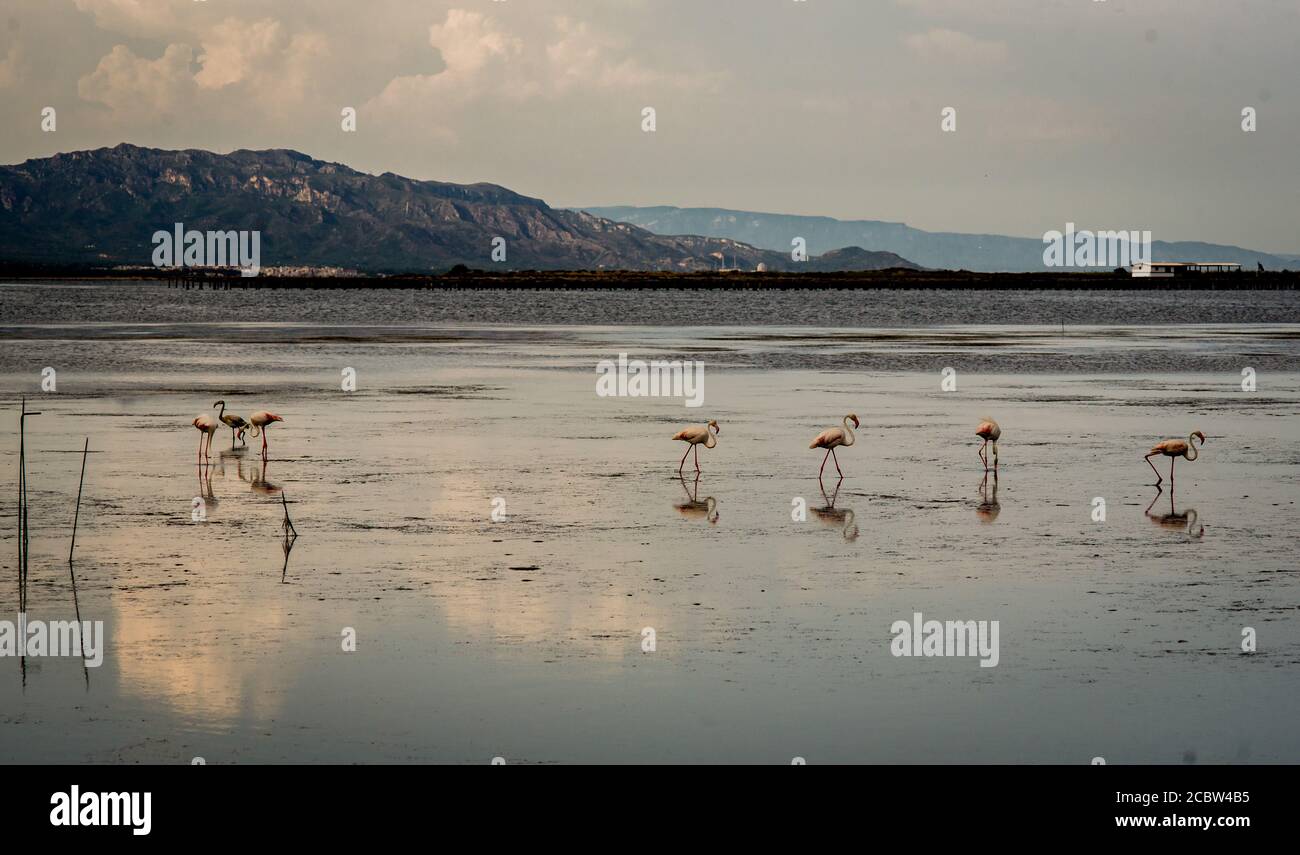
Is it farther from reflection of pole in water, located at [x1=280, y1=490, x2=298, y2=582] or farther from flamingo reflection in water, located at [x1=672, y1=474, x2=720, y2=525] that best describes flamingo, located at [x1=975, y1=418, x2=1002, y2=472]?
reflection of pole in water, located at [x1=280, y1=490, x2=298, y2=582]

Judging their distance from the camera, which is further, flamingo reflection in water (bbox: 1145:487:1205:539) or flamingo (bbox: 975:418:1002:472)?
flamingo (bbox: 975:418:1002:472)

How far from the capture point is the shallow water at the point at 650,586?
35.5 feet

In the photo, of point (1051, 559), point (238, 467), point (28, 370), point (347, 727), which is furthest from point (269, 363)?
point (347, 727)

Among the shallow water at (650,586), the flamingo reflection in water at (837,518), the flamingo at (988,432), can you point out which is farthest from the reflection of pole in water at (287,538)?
the flamingo at (988,432)

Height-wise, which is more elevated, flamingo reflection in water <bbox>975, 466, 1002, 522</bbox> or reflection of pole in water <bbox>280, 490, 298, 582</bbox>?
flamingo reflection in water <bbox>975, 466, 1002, 522</bbox>

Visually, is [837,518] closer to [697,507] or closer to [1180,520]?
[697,507]

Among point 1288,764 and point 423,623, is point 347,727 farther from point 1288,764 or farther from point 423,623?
point 1288,764

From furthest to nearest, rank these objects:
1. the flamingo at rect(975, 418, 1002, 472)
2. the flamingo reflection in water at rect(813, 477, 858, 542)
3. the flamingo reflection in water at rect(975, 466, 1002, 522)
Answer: the flamingo at rect(975, 418, 1002, 472), the flamingo reflection in water at rect(975, 466, 1002, 522), the flamingo reflection in water at rect(813, 477, 858, 542)

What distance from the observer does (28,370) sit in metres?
45.4

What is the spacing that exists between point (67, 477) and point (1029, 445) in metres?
16.3

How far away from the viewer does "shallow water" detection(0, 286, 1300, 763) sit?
35.5 feet

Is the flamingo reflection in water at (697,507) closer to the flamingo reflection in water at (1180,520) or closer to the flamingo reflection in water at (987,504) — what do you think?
the flamingo reflection in water at (987,504)

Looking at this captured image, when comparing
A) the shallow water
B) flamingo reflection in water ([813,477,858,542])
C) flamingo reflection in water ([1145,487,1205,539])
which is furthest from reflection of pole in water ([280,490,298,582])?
flamingo reflection in water ([1145,487,1205,539])

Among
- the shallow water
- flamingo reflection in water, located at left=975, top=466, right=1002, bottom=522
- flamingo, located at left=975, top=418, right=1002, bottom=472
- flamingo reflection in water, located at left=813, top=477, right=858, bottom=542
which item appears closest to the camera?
the shallow water
